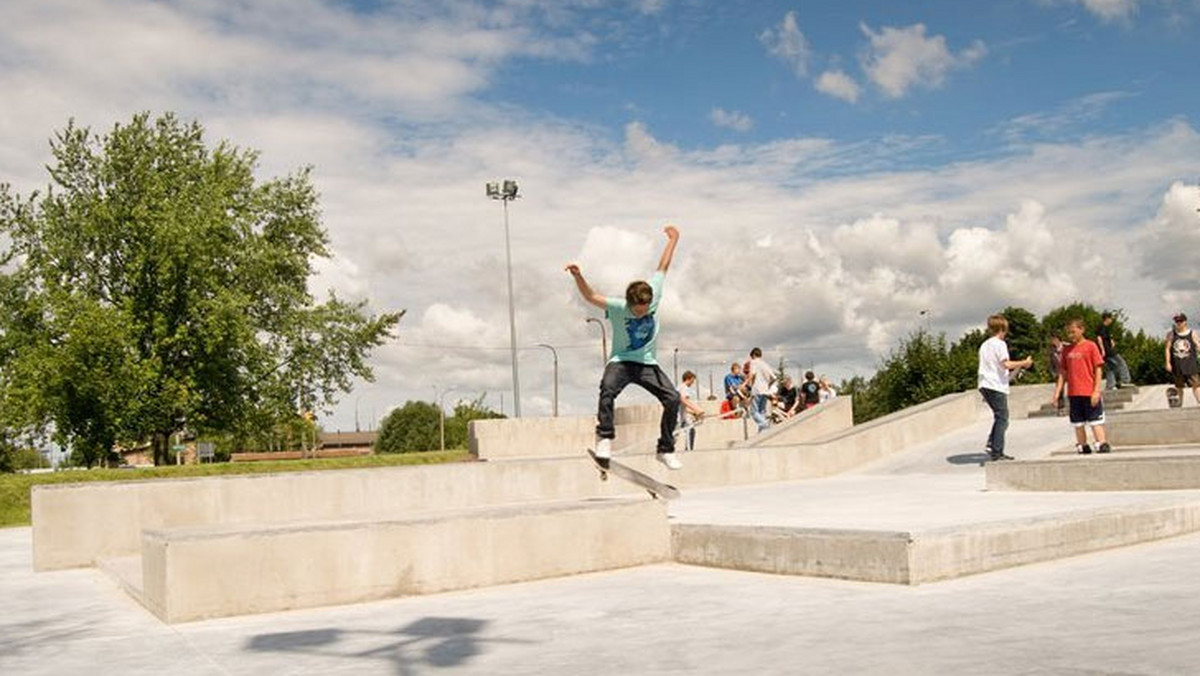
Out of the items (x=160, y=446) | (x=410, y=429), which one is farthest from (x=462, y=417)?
(x=160, y=446)

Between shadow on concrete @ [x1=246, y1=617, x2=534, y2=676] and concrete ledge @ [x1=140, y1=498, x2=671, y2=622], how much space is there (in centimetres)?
94

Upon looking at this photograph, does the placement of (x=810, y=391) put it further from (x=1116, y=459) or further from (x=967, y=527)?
(x=967, y=527)

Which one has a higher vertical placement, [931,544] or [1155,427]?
[1155,427]

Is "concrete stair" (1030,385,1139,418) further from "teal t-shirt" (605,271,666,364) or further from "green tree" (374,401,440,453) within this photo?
"green tree" (374,401,440,453)

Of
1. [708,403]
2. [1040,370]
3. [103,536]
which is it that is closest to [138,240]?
[708,403]

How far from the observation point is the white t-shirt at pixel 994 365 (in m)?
14.3

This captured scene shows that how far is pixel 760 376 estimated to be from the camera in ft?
74.3

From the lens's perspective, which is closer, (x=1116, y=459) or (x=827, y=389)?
(x=1116, y=459)

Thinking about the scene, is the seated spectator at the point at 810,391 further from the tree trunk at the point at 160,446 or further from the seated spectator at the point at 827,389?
the tree trunk at the point at 160,446

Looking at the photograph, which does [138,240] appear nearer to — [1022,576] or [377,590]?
[377,590]

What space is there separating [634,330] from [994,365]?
7151mm

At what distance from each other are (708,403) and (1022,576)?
24671 millimetres

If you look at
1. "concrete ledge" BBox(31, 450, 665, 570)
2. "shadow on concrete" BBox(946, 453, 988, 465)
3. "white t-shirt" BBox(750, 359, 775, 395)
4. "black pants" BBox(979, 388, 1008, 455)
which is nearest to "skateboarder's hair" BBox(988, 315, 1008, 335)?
"black pants" BBox(979, 388, 1008, 455)

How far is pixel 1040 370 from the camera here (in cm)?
6112
